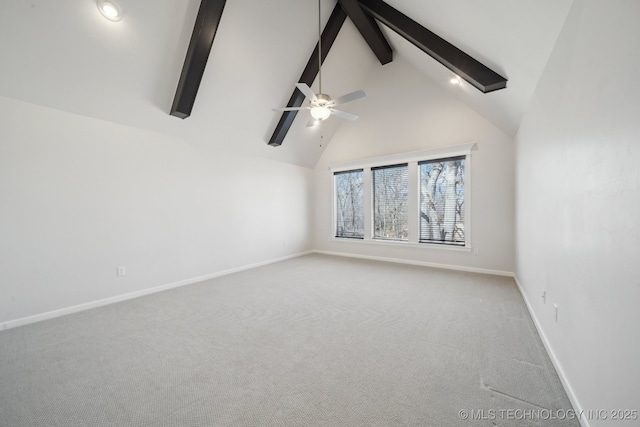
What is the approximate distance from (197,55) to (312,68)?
193 centimetres

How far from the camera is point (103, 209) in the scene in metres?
3.26

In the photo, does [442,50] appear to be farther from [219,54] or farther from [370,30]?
[219,54]

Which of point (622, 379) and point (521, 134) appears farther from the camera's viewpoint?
point (521, 134)

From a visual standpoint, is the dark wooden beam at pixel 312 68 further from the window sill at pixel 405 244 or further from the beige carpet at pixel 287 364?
the beige carpet at pixel 287 364

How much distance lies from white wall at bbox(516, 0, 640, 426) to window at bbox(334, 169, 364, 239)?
3996mm

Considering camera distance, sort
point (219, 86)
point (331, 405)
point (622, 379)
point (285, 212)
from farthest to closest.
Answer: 1. point (285, 212)
2. point (219, 86)
3. point (331, 405)
4. point (622, 379)

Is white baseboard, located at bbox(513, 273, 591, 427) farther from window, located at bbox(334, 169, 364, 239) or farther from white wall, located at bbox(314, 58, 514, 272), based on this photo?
window, located at bbox(334, 169, 364, 239)

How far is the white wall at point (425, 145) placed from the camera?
13.9 feet

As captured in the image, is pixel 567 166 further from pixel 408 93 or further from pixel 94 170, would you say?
pixel 94 170

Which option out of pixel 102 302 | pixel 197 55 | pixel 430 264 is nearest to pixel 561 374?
pixel 430 264

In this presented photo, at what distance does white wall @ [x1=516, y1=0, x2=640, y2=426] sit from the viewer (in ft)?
3.24

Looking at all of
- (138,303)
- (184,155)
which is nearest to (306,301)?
(138,303)

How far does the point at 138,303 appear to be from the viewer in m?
3.30

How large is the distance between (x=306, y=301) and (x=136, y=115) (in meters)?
3.37
